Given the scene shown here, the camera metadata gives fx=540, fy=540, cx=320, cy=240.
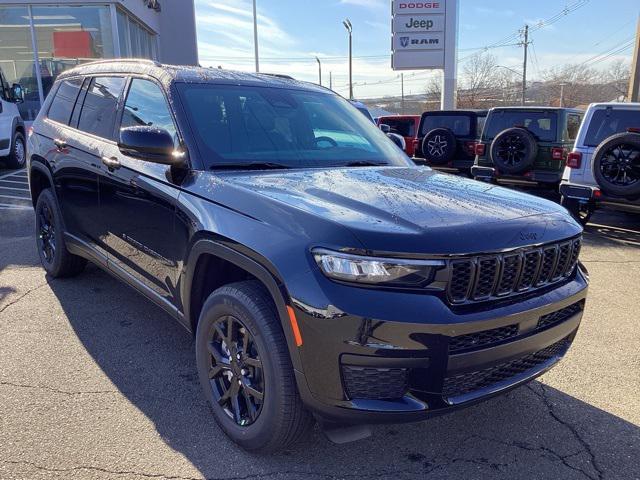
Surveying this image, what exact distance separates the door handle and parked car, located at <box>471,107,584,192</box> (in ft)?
23.5

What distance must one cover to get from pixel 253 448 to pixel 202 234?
106 cm

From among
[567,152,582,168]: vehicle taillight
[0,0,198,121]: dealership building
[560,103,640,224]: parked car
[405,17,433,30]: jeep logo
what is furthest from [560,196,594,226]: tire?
[405,17,433,30]: jeep logo

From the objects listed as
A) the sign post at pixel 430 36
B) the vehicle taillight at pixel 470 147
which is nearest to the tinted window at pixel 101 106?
the vehicle taillight at pixel 470 147

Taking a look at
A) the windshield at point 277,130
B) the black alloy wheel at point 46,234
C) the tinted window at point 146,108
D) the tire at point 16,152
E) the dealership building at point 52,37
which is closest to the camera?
the windshield at point 277,130

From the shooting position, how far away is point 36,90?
1686cm

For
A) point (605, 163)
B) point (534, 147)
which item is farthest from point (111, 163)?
point (534, 147)

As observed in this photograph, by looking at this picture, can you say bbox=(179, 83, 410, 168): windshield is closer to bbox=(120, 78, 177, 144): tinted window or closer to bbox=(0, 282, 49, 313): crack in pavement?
bbox=(120, 78, 177, 144): tinted window

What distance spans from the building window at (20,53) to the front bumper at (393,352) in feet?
56.8

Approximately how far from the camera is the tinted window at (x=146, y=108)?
320 centimetres

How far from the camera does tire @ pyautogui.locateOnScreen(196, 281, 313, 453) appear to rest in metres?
2.30

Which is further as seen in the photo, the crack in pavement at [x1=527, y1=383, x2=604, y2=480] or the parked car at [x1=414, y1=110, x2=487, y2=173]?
A: the parked car at [x1=414, y1=110, x2=487, y2=173]

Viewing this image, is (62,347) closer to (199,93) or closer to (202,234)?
(202,234)

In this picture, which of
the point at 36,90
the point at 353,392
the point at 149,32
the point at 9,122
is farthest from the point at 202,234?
the point at 149,32

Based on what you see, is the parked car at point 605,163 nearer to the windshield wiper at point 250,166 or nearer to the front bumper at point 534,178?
the front bumper at point 534,178
